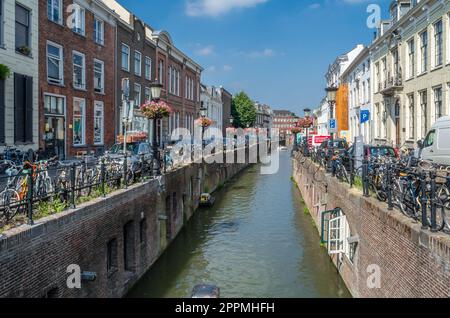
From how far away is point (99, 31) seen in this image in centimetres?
2572

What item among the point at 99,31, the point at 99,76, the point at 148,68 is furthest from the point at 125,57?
the point at 148,68

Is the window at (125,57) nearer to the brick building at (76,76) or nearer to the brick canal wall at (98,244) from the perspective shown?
the brick building at (76,76)

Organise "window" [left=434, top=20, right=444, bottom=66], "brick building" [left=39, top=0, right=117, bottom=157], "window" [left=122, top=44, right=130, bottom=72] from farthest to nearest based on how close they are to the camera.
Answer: "window" [left=122, top=44, right=130, bottom=72] → "window" [left=434, top=20, right=444, bottom=66] → "brick building" [left=39, top=0, right=117, bottom=157]

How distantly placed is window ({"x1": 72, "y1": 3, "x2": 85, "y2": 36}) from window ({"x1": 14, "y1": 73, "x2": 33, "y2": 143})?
516cm

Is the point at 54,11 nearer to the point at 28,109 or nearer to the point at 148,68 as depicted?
the point at 28,109

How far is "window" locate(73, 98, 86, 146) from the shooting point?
23.0 meters

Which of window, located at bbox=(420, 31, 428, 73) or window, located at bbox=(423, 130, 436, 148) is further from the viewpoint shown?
window, located at bbox=(420, 31, 428, 73)

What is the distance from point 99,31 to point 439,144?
19718 millimetres

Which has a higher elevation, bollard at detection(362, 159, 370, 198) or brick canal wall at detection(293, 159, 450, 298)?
bollard at detection(362, 159, 370, 198)

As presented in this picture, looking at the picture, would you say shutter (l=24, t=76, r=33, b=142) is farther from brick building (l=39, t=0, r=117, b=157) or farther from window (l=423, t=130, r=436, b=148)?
window (l=423, t=130, r=436, b=148)

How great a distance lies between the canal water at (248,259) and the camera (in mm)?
13133

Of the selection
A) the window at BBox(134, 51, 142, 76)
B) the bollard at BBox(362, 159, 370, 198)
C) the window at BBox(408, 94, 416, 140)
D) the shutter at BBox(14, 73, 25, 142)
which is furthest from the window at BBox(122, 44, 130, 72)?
the bollard at BBox(362, 159, 370, 198)
